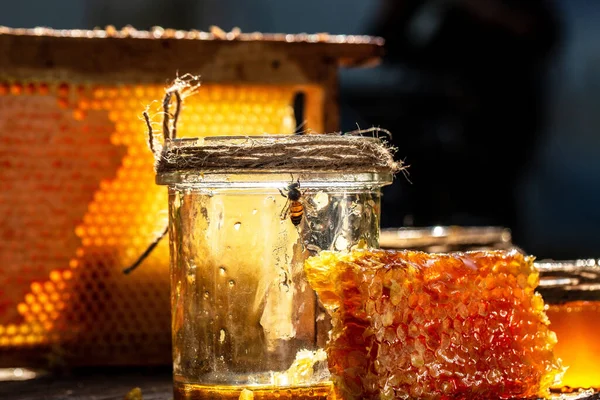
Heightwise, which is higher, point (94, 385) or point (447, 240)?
point (447, 240)

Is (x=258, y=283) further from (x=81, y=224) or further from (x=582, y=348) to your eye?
(x=81, y=224)

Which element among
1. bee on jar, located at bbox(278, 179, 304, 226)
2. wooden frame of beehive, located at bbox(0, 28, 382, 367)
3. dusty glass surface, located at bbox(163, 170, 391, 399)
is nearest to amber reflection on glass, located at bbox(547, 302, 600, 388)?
dusty glass surface, located at bbox(163, 170, 391, 399)

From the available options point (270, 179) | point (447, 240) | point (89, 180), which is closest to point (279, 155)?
point (270, 179)

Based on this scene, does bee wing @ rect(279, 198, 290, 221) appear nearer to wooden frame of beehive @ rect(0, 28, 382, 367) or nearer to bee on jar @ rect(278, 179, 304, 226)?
bee on jar @ rect(278, 179, 304, 226)

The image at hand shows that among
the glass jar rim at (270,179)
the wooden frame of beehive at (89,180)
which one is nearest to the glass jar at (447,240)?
the wooden frame of beehive at (89,180)

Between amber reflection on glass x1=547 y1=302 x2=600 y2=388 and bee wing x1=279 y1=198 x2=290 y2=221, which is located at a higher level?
bee wing x1=279 y1=198 x2=290 y2=221

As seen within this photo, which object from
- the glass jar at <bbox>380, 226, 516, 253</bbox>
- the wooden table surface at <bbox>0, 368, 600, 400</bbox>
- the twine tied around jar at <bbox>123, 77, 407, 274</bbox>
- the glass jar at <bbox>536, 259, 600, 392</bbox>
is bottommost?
the wooden table surface at <bbox>0, 368, 600, 400</bbox>

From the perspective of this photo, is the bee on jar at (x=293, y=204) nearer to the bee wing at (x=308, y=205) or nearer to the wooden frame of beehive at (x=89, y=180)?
the bee wing at (x=308, y=205)
